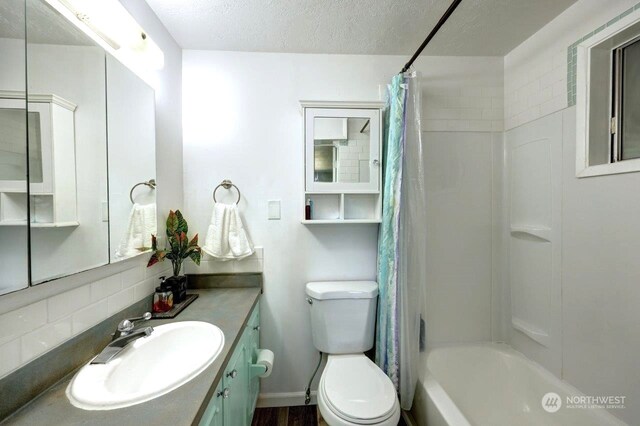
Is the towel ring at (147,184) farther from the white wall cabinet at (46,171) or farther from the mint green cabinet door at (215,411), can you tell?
the mint green cabinet door at (215,411)

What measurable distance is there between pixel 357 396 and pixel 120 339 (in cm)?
101

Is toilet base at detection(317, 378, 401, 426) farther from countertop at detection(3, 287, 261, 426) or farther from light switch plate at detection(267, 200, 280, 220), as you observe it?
light switch plate at detection(267, 200, 280, 220)

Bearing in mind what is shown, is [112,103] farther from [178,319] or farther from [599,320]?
[599,320]

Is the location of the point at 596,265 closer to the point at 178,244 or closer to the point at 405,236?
the point at 405,236

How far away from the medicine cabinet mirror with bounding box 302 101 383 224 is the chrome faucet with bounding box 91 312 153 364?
0.93 metres

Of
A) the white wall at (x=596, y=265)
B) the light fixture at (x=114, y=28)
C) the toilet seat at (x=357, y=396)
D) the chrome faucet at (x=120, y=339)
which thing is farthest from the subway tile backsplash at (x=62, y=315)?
the white wall at (x=596, y=265)

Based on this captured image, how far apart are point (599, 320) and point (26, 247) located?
223 centimetres

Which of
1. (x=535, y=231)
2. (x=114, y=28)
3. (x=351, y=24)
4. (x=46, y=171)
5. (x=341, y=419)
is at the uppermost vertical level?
(x=351, y=24)

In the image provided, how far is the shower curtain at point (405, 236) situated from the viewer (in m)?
1.33

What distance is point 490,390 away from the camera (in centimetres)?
152

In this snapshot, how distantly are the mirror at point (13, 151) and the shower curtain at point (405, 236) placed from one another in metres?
1.40

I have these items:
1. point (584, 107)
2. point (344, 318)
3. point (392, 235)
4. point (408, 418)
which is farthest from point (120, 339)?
point (584, 107)

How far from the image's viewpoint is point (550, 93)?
138 cm

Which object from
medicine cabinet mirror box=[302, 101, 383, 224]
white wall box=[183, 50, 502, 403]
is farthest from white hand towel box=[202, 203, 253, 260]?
medicine cabinet mirror box=[302, 101, 383, 224]
